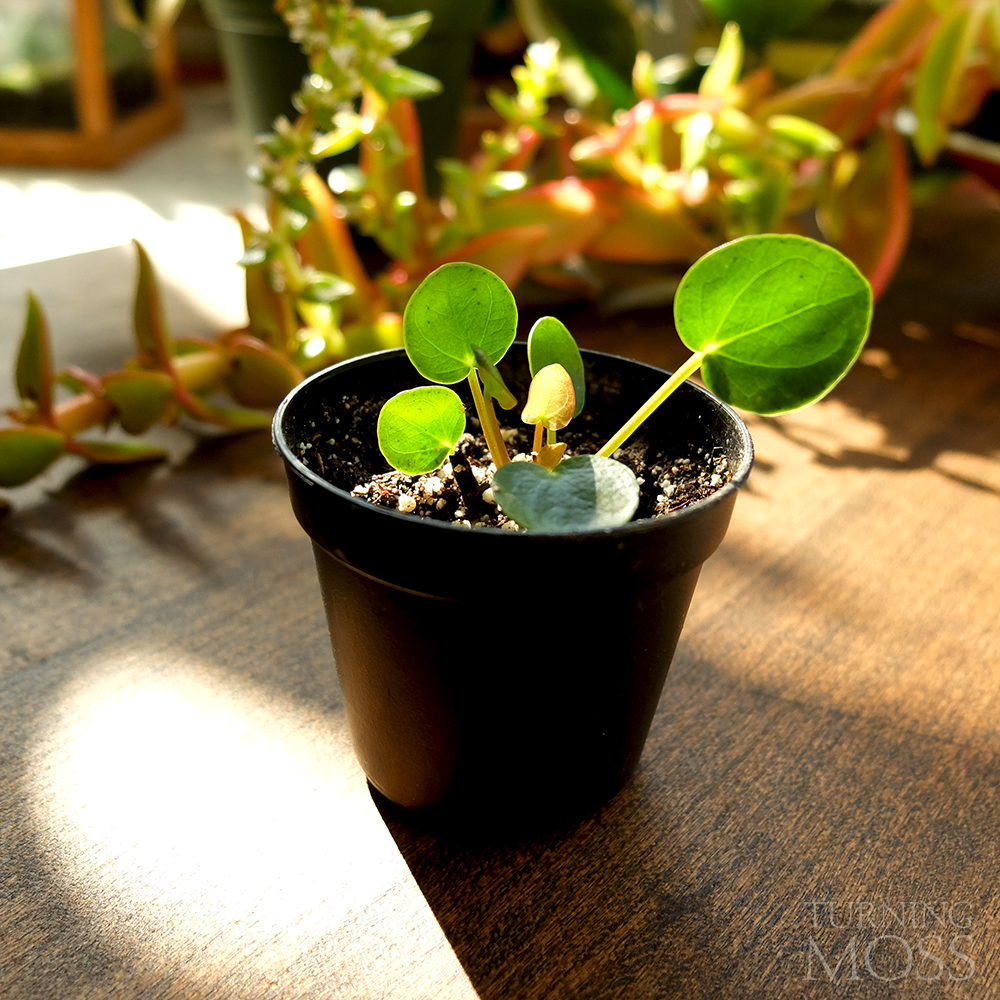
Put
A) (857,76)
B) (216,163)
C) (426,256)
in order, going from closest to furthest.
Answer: (426,256), (857,76), (216,163)

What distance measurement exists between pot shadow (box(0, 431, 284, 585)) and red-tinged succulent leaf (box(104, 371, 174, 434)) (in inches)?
1.7

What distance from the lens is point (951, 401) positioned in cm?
86

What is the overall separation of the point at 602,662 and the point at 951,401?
2.14 feet

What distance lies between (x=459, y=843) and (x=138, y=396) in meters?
0.39

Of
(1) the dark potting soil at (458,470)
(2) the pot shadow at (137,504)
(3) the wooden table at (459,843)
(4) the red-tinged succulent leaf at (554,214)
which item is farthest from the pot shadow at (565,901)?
(4) the red-tinged succulent leaf at (554,214)

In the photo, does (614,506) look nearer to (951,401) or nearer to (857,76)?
(951,401)

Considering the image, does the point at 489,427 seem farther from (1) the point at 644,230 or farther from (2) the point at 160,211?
(2) the point at 160,211

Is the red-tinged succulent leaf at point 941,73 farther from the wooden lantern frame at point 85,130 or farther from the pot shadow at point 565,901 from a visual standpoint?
the wooden lantern frame at point 85,130

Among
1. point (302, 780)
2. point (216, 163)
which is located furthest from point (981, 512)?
point (216, 163)

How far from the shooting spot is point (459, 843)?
0.39 m

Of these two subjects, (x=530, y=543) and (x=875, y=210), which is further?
(x=875, y=210)

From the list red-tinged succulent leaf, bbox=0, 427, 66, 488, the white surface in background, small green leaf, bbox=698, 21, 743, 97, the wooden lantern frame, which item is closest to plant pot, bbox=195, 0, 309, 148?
the white surface in background

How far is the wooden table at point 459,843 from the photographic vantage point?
0.34 metres

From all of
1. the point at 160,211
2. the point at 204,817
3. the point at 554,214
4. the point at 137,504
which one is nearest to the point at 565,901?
the point at 204,817
